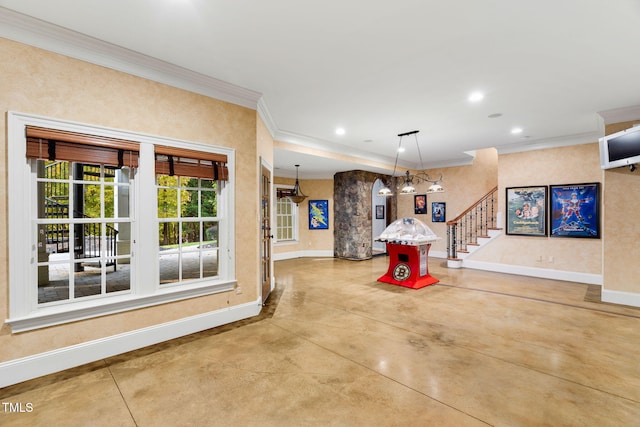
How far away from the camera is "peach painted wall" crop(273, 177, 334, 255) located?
979 cm

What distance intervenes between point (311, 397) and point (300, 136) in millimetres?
4858

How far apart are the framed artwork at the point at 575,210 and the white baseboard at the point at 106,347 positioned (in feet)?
21.9

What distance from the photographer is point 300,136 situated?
19.9 feet

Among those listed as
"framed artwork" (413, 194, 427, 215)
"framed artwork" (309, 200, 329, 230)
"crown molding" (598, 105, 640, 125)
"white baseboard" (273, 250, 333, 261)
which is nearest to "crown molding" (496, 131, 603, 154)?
"crown molding" (598, 105, 640, 125)

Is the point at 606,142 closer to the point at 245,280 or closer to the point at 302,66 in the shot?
the point at 302,66

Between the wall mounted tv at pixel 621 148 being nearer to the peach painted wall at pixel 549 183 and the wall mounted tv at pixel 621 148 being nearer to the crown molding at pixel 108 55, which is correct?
the peach painted wall at pixel 549 183

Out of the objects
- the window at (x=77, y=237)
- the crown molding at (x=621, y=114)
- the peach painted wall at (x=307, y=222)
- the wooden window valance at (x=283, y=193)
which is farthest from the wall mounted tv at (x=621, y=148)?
the wooden window valance at (x=283, y=193)

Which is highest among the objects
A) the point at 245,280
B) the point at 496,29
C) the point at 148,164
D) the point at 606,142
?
the point at 496,29

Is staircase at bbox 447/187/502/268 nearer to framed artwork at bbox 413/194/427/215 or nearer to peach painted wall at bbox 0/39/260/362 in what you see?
framed artwork at bbox 413/194/427/215

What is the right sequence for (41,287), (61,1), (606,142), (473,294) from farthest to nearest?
(473,294) → (41,287) → (606,142) → (61,1)

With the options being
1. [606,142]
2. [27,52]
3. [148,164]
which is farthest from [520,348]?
[27,52]

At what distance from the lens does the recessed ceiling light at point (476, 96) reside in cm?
395

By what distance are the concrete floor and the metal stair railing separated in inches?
134

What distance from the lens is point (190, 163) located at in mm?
3521
